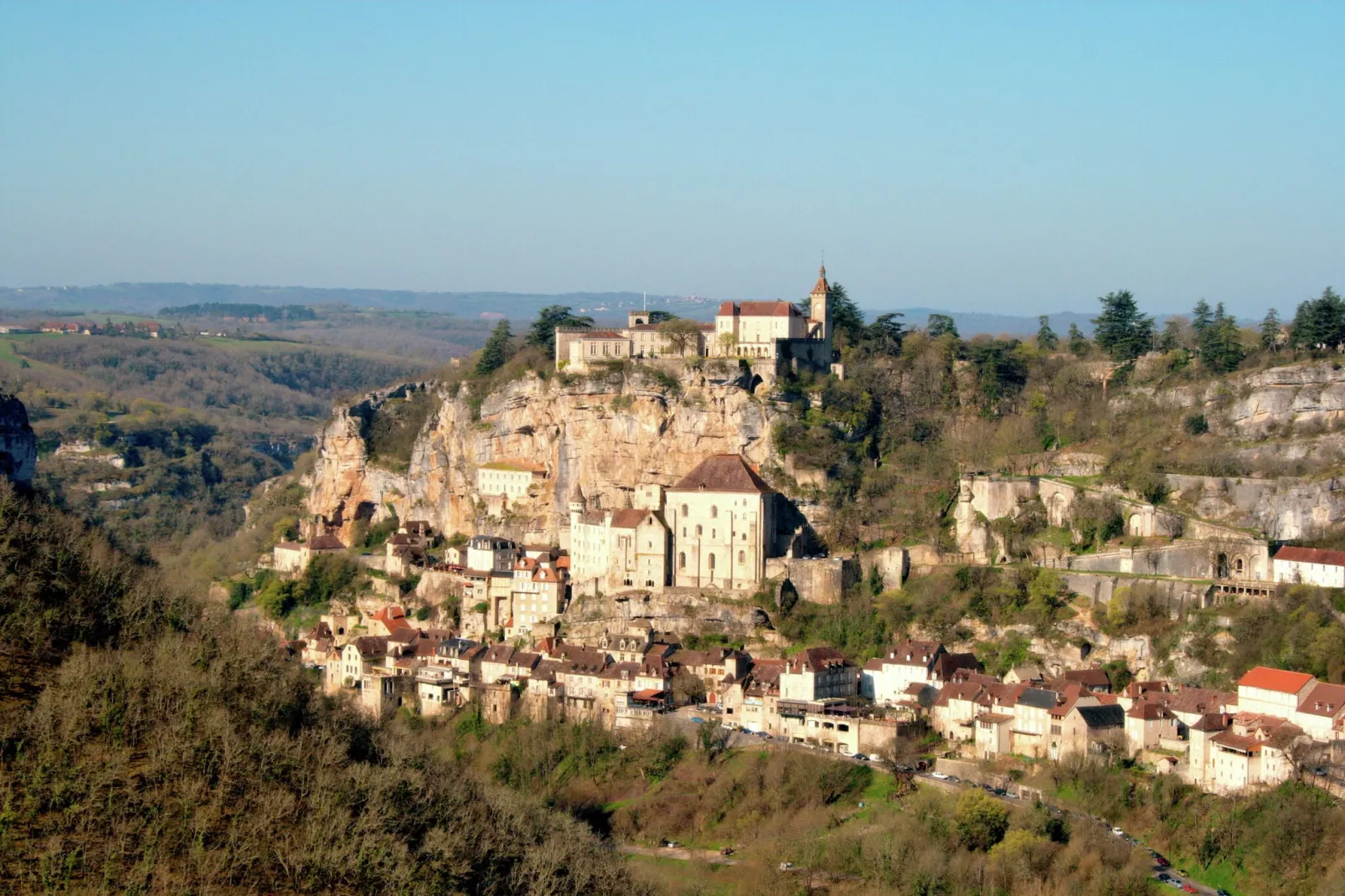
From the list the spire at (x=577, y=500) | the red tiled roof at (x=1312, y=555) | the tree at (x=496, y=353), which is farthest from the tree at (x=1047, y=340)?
the red tiled roof at (x=1312, y=555)

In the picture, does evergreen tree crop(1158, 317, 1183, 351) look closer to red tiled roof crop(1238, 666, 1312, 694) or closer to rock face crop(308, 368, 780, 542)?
rock face crop(308, 368, 780, 542)

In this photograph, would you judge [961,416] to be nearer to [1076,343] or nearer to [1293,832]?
[1076,343]

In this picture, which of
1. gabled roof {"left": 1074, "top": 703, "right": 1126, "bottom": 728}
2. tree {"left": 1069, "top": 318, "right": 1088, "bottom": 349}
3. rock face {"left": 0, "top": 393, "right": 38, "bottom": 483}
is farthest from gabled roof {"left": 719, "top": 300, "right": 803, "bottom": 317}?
rock face {"left": 0, "top": 393, "right": 38, "bottom": 483}

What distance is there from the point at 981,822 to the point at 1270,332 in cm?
2785

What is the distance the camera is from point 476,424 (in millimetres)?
64188

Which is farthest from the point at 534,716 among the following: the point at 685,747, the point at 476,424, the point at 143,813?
the point at 143,813

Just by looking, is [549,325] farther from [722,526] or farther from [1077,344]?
[1077,344]

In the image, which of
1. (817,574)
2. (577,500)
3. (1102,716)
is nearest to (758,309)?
(577,500)

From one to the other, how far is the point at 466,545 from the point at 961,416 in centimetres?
1802

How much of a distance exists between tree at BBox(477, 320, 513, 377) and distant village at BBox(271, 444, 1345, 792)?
7492 mm

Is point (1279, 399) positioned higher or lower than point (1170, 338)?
lower

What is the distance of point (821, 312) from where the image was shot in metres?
62.3

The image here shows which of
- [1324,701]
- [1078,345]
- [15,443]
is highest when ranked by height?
[1078,345]

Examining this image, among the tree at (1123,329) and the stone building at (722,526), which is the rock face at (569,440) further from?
the tree at (1123,329)
